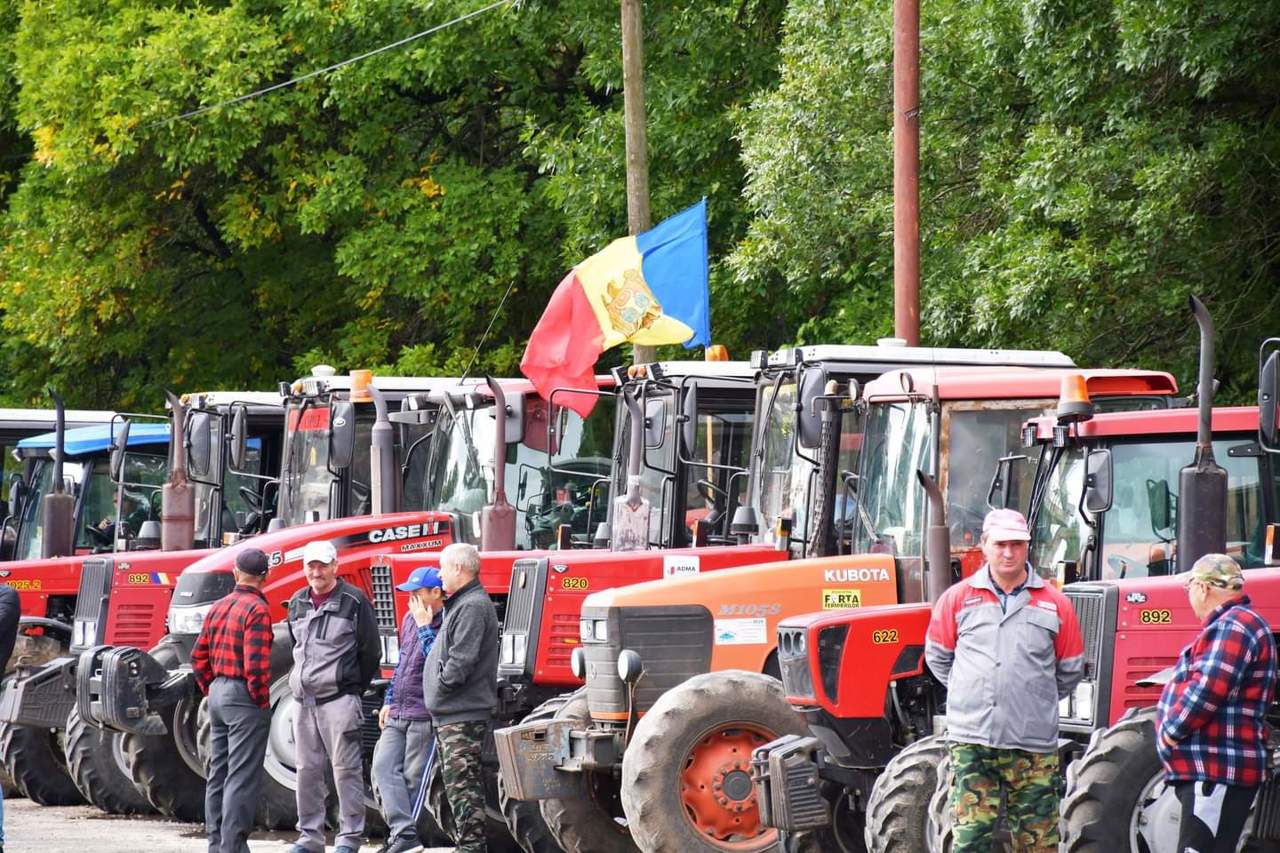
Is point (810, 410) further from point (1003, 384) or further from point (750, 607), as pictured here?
point (750, 607)

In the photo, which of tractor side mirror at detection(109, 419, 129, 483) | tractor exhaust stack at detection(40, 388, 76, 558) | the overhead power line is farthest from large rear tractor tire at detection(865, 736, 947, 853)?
the overhead power line

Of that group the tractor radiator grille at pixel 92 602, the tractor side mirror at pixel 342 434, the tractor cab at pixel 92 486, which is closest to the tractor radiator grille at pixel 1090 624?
the tractor side mirror at pixel 342 434

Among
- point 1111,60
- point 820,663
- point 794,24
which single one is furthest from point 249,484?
point 820,663

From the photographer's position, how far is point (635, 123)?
19.9m

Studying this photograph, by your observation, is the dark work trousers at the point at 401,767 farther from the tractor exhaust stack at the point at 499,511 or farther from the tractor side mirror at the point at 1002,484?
the tractor side mirror at the point at 1002,484

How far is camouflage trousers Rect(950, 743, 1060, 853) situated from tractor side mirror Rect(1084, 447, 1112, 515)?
6.22 ft

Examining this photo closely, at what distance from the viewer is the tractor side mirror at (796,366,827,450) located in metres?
11.9

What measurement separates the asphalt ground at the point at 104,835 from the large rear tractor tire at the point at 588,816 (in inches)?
77.3

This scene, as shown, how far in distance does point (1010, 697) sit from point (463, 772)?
4042 millimetres

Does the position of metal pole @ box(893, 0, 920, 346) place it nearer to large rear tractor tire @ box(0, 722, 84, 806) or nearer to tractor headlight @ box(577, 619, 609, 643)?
tractor headlight @ box(577, 619, 609, 643)

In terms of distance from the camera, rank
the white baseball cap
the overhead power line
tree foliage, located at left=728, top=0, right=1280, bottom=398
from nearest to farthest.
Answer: the white baseball cap < tree foliage, located at left=728, top=0, right=1280, bottom=398 < the overhead power line

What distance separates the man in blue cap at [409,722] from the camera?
12414 mm

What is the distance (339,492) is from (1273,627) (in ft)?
29.6

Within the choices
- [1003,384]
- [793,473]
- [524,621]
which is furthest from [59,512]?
[1003,384]
